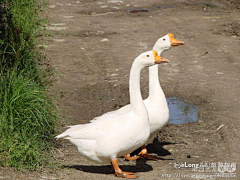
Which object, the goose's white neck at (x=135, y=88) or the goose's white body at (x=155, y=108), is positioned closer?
the goose's white neck at (x=135, y=88)

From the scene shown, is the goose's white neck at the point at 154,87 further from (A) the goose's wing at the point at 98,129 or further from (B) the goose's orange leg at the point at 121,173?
(B) the goose's orange leg at the point at 121,173

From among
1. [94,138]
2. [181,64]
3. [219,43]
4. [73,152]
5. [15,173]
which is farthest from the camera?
[219,43]

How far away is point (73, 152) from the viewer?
579cm

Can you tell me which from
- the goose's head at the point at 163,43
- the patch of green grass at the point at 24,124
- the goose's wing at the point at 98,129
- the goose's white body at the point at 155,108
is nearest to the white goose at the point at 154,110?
the goose's white body at the point at 155,108

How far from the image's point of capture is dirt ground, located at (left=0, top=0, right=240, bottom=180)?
544cm

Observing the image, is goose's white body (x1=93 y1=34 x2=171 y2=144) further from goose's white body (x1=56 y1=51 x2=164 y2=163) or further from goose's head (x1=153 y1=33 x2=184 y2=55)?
goose's white body (x1=56 y1=51 x2=164 y2=163)

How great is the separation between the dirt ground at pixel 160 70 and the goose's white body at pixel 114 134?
31cm

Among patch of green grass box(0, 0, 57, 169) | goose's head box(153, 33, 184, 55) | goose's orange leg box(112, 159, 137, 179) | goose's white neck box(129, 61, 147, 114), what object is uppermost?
goose's head box(153, 33, 184, 55)

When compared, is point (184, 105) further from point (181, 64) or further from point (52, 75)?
point (52, 75)

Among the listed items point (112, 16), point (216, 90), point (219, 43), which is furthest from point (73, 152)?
point (112, 16)

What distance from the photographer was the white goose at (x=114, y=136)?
4754 millimetres

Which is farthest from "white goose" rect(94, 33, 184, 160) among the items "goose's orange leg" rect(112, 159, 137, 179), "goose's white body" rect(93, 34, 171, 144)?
"goose's orange leg" rect(112, 159, 137, 179)

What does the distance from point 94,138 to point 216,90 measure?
3.86 meters

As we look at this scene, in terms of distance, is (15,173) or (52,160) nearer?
(15,173)
